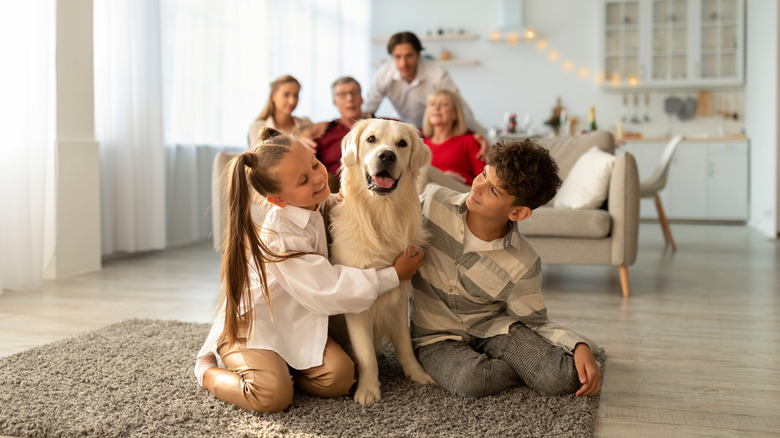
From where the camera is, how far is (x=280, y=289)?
1780mm

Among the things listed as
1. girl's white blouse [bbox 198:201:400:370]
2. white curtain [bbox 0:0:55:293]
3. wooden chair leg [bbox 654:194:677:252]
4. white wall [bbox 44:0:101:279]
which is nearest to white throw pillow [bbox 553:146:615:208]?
wooden chair leg [bbox 654:194:677:252]

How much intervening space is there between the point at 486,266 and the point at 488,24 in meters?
6.80

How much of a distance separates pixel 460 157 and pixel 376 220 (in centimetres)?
188

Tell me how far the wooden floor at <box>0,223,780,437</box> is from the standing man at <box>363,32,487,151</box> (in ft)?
4.45

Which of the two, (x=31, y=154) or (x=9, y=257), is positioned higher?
(x=31, y=154)

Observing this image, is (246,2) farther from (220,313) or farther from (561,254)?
(220,313)

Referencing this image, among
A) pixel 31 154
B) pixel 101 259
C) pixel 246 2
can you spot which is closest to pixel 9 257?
pixel 31 154

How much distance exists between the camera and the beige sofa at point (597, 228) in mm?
3285

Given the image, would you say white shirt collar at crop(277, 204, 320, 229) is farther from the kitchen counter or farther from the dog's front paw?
the kitchen counter

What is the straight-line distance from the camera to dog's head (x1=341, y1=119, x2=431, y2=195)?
5.71ft

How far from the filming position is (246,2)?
217 inches

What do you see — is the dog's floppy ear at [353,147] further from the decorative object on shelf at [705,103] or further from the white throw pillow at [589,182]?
the decorative object on shelf at [705,103]

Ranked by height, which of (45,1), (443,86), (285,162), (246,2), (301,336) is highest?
(246,2)

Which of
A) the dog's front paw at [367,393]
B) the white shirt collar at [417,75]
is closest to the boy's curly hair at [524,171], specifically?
the dog's front paw at [367,393]
